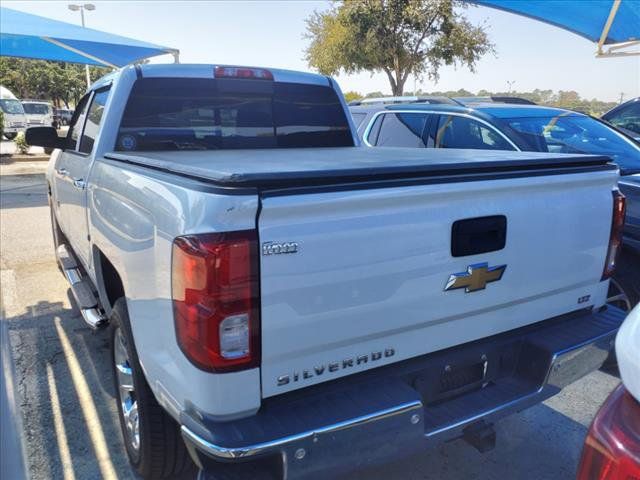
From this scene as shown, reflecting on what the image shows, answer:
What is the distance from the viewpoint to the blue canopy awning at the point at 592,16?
38.9ft

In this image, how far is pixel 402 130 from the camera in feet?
19.5

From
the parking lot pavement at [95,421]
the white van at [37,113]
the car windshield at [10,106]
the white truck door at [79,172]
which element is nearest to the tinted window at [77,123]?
the white truck door at [79,172]

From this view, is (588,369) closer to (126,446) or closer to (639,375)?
(639,375)

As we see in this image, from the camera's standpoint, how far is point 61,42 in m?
14.2

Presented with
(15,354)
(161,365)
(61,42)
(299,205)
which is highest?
(61,42)

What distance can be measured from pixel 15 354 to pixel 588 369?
398 centimetres

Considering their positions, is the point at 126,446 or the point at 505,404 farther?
the point at 126,446

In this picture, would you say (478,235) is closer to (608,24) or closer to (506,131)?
(506,131)

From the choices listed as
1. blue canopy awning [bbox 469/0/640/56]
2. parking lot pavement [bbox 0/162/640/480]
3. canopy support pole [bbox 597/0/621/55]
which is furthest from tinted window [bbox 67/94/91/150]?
canopy support pole [bbox 597/0/621/55]

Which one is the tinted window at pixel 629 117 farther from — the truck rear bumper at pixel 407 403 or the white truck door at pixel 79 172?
the white truck door at pixel 79 172

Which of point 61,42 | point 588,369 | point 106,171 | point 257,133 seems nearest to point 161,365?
point 106,171

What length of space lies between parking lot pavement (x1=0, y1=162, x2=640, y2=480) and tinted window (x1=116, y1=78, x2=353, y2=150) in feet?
5.58

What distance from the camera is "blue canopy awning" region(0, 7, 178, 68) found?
548 inches

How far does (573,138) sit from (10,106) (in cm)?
2834
